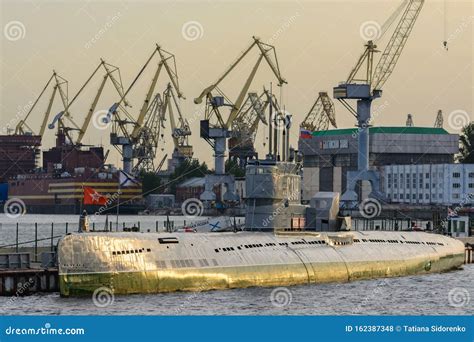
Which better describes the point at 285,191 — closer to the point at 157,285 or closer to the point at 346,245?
the point at 346,245

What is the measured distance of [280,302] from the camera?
2115 inches

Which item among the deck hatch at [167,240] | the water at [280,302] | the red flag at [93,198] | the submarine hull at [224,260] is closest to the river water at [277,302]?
the water at [280,302]

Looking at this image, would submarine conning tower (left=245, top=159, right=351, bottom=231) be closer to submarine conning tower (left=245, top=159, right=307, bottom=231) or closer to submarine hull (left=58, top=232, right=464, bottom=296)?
submarine conning tower (left=245, top=159, right=307, bottom=231)

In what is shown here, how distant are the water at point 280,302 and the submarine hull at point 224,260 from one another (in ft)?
2.22

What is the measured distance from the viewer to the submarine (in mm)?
51000

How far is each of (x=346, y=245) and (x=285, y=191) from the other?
5.83m

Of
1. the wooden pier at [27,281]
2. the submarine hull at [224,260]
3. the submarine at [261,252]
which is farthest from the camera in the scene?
the wooden pier at [27,281]

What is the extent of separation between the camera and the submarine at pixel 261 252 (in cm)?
5100

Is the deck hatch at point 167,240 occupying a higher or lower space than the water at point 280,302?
higher

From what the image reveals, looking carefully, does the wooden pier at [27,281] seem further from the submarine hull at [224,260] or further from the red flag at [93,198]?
the submarine hull at [224,260]

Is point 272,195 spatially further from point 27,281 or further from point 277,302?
point 27,281
